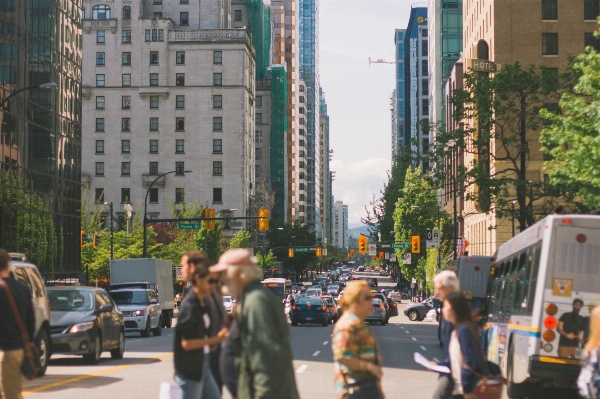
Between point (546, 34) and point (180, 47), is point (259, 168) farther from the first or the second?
point (546, 34)

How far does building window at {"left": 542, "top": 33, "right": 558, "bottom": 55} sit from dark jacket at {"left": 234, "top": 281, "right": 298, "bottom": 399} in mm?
69824

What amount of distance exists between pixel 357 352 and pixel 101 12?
379 ft

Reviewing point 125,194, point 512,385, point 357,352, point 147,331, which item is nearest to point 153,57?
point 125,194

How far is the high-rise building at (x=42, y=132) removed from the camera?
5147cm

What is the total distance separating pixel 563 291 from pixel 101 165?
348 feet

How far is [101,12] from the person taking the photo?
11981 centimetres

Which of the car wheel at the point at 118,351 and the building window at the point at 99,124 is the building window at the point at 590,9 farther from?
the building window at the point at 99,124

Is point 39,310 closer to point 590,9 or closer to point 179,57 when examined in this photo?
point 590,9

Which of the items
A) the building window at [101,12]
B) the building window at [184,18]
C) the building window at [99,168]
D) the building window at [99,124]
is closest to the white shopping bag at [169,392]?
the building window at [99,168]

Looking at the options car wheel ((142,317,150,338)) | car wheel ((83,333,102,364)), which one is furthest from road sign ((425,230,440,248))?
car wheel ((83,333,102,364))

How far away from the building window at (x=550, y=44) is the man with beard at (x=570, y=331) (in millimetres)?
61183

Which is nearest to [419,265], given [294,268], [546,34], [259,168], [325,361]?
[546,34]

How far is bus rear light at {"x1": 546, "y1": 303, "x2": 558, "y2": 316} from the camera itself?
52.1 ft

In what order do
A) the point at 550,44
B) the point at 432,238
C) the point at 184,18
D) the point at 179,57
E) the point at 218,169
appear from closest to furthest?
the point at 550,44 → the point at 432,238 → the point at 218,169 → the point at 179,57 → the point at 184,18
